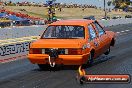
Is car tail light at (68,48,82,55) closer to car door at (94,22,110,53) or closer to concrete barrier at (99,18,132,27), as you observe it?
car door at (94,22,110,53)

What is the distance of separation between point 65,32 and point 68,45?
101cm

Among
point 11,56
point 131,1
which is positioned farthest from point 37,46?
point 131,1

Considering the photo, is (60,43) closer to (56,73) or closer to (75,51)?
(75,51)

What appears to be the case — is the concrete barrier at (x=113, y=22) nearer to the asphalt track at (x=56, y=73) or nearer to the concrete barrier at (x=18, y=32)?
the concrete barrier at (x=18, y=32)

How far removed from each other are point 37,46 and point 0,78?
161cm

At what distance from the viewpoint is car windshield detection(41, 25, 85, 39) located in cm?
1303

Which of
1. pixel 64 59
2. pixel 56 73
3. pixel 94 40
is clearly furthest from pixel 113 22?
pixel 56 73

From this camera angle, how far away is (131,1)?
126625 millimetres

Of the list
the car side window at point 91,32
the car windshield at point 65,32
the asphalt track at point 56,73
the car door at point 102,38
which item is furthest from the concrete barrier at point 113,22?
the car windshield at point 65,32

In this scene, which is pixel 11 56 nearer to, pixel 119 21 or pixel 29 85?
pixel 29 85

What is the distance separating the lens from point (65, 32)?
43.1 feet

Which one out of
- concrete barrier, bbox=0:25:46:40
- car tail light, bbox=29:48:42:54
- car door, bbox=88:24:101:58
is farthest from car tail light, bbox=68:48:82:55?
concrete barrier, bbox=0:25:46:40

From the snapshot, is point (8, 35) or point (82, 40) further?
point (8, 35)

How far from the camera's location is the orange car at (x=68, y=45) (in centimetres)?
1220
